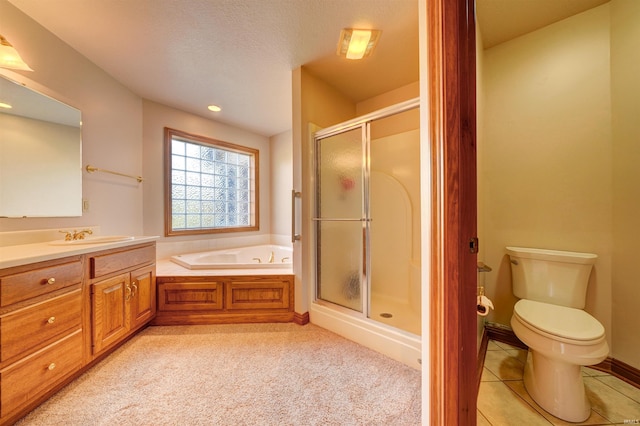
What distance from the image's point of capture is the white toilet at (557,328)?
3.72ft

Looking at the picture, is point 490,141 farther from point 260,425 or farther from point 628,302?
point 260,425

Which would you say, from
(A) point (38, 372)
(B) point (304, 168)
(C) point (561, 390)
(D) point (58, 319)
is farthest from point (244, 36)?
(C) point (561, 390)

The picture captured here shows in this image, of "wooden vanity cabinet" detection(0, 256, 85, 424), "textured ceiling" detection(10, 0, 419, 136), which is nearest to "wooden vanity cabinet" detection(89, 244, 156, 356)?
"wooden vanity cabinet" detection(0, 256, 85, 424)

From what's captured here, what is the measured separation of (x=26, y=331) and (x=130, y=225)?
152 centimetres

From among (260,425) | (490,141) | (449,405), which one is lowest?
(260,425)

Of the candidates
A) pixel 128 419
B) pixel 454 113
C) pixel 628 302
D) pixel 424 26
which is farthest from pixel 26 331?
pixel 628 302

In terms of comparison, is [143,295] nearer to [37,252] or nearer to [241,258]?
[37,252]

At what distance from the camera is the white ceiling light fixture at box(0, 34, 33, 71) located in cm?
134

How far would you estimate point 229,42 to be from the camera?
5.82 ft

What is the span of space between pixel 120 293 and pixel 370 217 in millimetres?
2026

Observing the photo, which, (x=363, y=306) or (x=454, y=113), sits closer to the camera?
(x=454, y=113)

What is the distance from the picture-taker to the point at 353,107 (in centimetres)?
287

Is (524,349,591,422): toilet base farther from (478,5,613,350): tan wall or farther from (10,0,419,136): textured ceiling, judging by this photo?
(10,0,419,136): textured ceiling

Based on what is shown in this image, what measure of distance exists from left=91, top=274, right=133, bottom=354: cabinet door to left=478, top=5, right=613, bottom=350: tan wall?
2753 mm
